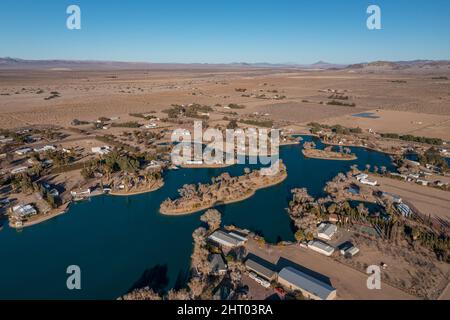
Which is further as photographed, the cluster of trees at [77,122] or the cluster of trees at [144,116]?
the cluster of trees at [144,116]

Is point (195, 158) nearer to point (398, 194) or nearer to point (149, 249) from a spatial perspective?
point (149, 249)

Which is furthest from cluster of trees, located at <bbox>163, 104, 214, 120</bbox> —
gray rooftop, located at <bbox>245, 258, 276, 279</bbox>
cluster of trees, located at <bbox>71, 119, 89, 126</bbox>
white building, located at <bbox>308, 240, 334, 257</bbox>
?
gray rooftop, located at <bbox>245, 258, 276, 279</bbox>

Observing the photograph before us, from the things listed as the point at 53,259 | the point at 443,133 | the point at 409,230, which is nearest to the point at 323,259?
Answer: the point at 409,230

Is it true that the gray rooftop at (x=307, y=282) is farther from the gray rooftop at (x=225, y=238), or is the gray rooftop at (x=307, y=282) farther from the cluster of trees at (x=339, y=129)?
the cluster of trees at (x=339, y=129)

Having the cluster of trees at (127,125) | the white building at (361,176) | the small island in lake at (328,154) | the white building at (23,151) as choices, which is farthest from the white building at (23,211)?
the small island in lake at (328,154)

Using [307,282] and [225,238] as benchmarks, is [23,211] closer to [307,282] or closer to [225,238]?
[225,238]

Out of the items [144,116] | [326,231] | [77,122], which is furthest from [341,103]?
[326,231]
